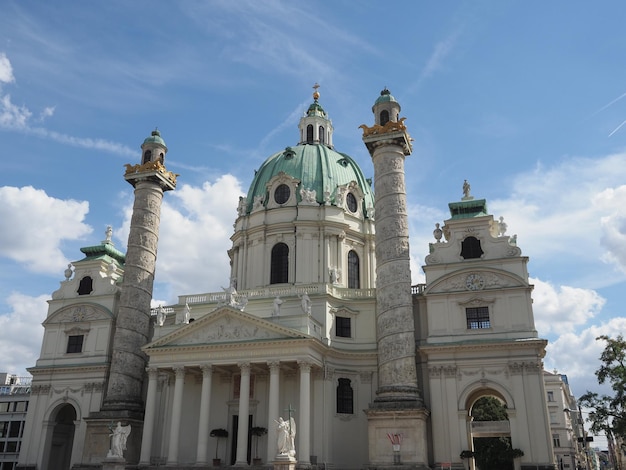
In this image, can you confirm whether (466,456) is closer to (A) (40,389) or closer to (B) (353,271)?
(B) (353,271)

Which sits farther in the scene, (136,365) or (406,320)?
(136,365)

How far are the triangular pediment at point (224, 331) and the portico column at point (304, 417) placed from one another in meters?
2.33

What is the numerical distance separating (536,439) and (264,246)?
2403 centimetres

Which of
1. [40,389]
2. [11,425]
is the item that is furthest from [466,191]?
[11,425]

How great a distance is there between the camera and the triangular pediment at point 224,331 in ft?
121

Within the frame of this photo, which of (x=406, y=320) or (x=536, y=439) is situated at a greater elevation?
(x=406, y=320)

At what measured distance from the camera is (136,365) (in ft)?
138

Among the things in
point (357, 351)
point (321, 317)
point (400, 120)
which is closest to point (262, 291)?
point (321, 317)

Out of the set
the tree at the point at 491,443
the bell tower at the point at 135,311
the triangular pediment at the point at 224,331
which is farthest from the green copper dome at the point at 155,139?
the tree at the point at 491,443

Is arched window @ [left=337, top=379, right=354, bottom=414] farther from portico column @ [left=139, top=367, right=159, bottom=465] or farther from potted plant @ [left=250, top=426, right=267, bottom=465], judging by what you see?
portico column @ [left=139, top=367, right=159, bottom=465]

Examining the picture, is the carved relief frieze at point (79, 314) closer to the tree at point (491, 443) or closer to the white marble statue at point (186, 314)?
the white marble statue at point (186, 314)

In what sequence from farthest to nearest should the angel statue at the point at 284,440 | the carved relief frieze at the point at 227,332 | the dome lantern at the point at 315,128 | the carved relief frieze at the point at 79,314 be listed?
1. the dome lantern at the point at 315,128
2. the carved relief frieze at the point at 79,314
3. the carved relief frieze at the point at 227,332
4. the angel statue at the point at 284,440

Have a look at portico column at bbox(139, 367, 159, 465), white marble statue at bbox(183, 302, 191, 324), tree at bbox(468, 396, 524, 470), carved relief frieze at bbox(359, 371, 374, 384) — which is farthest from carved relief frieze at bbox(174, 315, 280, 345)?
tree at bbox(468, 396, 524, 470)

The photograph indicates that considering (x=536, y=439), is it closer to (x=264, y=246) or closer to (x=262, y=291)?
(x=262, y=291)
